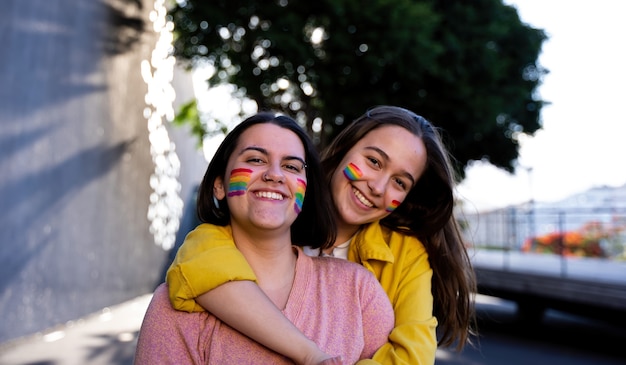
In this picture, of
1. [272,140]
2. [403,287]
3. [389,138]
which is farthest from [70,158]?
[272,140]

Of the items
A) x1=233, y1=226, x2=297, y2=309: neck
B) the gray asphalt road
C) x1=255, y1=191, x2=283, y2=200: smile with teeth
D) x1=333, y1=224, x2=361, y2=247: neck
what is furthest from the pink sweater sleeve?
the gray asphalt road

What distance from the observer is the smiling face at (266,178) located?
73.2 inches

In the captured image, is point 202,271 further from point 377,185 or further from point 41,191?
point 41,191

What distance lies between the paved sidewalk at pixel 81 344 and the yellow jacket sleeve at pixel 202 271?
17.7ft

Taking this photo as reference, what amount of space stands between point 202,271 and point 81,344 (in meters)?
6.68

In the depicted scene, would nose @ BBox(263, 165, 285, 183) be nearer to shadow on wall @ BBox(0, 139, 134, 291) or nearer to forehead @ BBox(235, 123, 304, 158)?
forehead @ BBox(235, 123, 304, 158)

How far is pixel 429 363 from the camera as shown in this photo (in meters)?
2.10

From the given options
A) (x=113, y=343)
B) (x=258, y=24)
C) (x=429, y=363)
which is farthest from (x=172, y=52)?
(x=429, y=363)

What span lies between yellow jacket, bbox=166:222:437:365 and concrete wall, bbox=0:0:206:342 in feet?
18.5

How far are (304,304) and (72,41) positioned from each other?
842 cm

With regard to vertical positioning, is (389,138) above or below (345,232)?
above

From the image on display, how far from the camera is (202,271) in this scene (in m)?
1.77

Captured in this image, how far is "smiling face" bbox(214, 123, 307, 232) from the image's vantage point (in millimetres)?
1859

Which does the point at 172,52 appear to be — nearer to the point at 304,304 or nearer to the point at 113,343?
the point at 113,343
